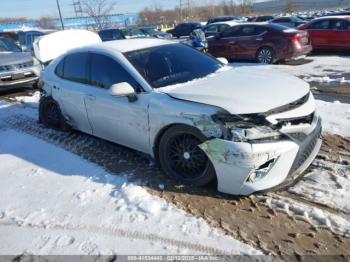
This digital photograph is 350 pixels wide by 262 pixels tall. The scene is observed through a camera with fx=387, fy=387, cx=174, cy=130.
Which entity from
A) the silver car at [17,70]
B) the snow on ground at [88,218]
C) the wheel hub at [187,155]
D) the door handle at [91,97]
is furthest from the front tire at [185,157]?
the silver car at [17,70]

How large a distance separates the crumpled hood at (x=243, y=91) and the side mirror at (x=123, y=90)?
36cm

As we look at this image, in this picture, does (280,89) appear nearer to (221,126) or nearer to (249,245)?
(221,126)

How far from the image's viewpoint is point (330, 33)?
573 inches

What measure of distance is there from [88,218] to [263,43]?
1086 cm

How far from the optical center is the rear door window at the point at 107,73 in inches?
187

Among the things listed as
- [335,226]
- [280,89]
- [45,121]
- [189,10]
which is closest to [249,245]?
[335,226]

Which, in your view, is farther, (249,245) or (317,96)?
(317,96)

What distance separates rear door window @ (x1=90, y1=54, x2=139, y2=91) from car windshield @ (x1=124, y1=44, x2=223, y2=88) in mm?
163

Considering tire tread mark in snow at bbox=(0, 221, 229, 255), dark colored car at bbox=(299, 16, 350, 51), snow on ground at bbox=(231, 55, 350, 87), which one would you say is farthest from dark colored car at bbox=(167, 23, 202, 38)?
tire tread mark in snow at bbox=(0, 221, 229, 255)

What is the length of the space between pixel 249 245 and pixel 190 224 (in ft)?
2.01

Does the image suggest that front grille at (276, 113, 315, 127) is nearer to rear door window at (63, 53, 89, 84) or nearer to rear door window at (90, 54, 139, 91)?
rear door window at (90, 54, 139, 91)

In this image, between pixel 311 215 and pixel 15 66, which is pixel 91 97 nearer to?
pixel 311 215

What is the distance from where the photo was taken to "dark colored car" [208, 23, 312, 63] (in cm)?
1293

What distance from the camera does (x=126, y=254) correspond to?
3.29 m
